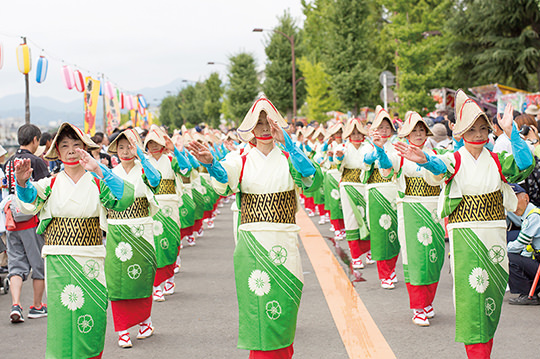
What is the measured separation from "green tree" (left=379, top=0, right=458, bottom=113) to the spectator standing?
66.8ft

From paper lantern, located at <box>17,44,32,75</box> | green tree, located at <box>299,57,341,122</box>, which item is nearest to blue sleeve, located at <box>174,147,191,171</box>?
paper lantern, located at <box>17,44,32,75</box>

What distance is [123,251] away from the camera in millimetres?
6590

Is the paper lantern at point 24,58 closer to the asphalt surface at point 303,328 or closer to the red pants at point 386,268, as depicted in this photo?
the asphalt surface at point 303,328

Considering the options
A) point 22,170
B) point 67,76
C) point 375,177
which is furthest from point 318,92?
point 22,170

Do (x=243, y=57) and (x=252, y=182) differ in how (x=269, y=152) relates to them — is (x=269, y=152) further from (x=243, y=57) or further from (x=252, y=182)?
(x=243, y=57)

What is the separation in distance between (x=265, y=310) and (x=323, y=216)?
34.6ft

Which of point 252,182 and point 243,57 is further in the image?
point 243,57

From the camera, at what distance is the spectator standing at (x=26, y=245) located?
7438 millimetres

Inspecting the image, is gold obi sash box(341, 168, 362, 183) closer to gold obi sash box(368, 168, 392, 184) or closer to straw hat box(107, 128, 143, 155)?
gold obi sash box(368, 168, 392, 184)

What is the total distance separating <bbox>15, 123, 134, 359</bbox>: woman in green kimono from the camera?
193 inches

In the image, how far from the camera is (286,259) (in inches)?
197

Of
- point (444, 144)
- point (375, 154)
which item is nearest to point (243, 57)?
point (444, 144)

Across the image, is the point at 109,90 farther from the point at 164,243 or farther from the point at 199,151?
the point at 199,151

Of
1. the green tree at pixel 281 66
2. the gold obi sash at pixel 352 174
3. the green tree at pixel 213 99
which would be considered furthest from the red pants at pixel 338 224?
the green tree at pixel 213 99
